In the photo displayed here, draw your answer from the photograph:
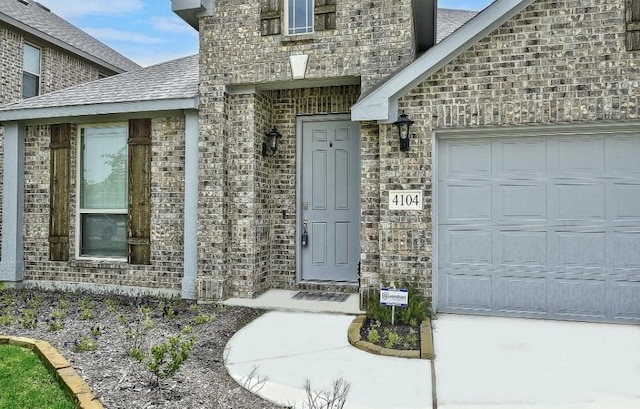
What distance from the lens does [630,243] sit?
5465 millimetres

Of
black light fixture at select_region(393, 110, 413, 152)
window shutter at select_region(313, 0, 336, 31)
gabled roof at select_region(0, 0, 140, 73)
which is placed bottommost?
black light fixture at select_region(393, 110, 413, 152)

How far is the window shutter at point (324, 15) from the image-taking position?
21.1ft

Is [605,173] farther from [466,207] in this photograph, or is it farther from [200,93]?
[200,93]

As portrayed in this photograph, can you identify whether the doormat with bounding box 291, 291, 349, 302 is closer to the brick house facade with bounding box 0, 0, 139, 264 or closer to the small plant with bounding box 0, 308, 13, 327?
the small plant with bounding box 0, 308, 13, 327

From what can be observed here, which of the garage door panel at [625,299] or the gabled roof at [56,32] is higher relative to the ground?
the gabled roof at [56,32]

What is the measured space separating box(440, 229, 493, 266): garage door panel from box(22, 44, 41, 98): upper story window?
414 inches

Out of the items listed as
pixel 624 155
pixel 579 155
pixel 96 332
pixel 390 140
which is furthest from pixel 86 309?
pixel 624 155

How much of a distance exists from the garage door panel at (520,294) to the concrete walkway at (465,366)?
20 cm

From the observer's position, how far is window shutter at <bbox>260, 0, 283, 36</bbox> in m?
6.59

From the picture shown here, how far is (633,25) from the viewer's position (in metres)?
5.25

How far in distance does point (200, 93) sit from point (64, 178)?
2.79 meters

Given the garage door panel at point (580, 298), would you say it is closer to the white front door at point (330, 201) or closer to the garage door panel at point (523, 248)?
the garage door panel at point (523, 248)

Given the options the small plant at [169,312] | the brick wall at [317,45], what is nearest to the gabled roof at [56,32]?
the brick wall at [317,45]

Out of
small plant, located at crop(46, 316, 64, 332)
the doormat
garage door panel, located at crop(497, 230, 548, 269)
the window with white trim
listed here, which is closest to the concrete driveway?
garage door panel, located at crop(497, 230, 548, 269)
